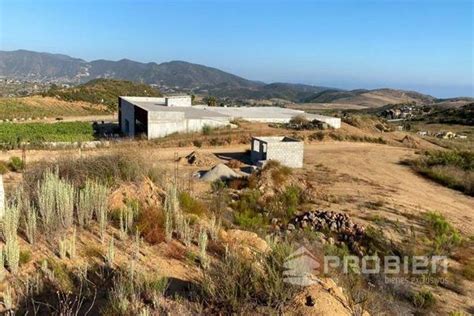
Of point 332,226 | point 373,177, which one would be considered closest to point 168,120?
point 373,177

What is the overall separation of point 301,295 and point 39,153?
73.1 ft

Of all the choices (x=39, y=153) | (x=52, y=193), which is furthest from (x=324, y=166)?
(x=52, y=193)

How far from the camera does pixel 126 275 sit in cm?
625

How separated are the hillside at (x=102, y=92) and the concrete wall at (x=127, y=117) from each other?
120 ft

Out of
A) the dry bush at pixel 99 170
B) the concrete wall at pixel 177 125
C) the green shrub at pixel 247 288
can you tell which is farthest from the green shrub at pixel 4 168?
the green shrub at pixel 247 288

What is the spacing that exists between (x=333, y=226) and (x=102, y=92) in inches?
3125

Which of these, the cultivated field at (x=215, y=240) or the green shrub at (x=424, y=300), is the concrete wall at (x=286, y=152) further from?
the green shrub at (x=424, y=300)

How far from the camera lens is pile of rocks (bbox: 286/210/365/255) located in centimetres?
1255

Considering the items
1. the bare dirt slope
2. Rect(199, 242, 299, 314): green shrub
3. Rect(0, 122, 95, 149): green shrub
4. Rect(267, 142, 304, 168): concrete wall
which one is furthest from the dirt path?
Rect(0, 122, 95, 149): green shrub

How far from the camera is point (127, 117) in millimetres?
39875

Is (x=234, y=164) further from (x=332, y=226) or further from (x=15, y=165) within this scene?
(x=332, y=226)

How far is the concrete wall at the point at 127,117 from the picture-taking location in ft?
122

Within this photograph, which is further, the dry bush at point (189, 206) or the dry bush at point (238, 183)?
the dry bush at point (238, 183)

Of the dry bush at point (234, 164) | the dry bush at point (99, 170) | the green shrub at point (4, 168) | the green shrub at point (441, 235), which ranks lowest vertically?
the green shrub at point (441, 235)
